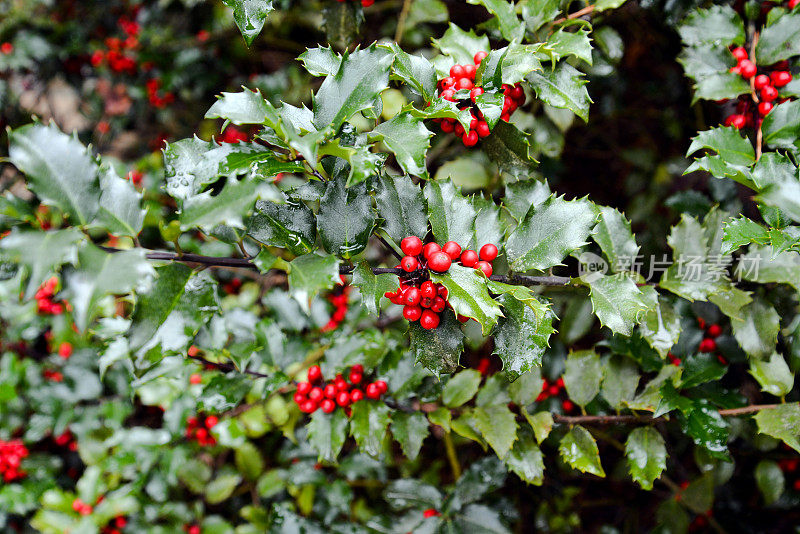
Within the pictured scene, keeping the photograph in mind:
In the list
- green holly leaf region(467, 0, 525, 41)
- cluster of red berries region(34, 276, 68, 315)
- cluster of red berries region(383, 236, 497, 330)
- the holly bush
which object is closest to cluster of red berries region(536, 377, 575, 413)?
the holly bush

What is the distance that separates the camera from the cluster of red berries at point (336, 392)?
1.15 m

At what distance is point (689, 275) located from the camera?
1092 mm

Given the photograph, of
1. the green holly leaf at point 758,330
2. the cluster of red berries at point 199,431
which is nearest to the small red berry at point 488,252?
the green holly leaf at point 758,330

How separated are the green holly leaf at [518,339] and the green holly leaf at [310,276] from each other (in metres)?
0.31

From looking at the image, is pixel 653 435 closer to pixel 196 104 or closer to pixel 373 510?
pixel 373 510

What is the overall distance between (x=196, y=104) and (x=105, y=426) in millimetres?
1614

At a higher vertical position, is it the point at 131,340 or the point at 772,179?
the point at 772,179

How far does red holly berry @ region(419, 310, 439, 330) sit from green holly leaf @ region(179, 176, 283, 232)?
0.32 metres

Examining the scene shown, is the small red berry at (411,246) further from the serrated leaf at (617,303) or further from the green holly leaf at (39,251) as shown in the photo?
the green holly leaf at (39,251)

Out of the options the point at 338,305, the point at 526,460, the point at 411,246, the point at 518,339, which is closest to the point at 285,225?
the point at 411,246

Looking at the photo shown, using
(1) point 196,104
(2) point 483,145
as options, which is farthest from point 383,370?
(1) point 196,104

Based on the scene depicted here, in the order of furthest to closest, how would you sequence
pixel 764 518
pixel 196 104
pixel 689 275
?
pixel 196 104
pixel 764 518
pixel 689 275

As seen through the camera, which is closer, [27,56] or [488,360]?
[488,360]

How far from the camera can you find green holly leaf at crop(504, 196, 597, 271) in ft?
2.95
